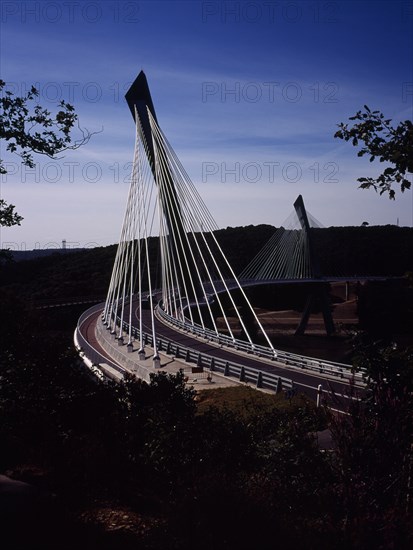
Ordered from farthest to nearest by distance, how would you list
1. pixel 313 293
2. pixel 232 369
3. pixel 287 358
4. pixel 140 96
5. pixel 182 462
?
pixel 313 293 < pixel 140 96 < pixel 287 358 < pixel 232 369 < pixel 182 462

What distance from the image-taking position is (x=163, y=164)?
3581cm

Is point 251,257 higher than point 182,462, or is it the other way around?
point 251,257

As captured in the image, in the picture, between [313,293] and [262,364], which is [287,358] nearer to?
[262,364]

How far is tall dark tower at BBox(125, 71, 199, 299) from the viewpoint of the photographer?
3544 centimetres

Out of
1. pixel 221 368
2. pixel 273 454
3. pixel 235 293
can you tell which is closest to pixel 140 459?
pixel 273 454

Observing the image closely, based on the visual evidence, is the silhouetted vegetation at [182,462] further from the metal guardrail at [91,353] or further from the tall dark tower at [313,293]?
the tall dark tower at [313,293]

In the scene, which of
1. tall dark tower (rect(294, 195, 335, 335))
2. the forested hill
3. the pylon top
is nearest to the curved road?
the pylon top

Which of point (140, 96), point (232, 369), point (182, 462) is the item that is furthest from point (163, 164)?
point (182, 462)

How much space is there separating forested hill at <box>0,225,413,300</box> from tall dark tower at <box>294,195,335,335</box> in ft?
74.7

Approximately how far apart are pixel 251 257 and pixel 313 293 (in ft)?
102

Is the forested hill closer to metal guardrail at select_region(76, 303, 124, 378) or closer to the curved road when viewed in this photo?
metal guardrail at select_region(76, 303, 124, 378)

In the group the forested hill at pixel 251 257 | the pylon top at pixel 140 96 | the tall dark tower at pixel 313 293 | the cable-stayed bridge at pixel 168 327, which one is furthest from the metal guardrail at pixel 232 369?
the forested hill at pixel 251 257

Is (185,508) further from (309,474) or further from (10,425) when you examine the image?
(10,425)

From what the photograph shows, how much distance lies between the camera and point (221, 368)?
22469mm
